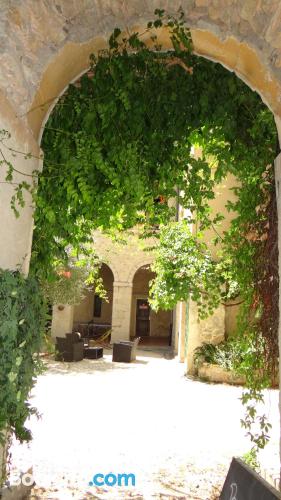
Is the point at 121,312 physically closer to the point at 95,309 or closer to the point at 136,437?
the point at 95,309

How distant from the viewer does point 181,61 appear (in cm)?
272

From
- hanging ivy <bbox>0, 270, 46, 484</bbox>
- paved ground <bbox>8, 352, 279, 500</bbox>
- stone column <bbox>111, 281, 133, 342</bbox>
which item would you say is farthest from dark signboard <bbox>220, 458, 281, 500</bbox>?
stone column <bbox>111, 281, 133, 342</bbox>

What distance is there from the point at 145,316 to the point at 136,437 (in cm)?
1541

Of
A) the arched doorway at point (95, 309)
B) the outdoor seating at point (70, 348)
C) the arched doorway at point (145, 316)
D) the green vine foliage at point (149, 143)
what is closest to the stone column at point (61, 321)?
the outdoor seating at point (70, 348)

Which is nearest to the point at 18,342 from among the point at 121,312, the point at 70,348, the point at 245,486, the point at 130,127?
the point at 245,486

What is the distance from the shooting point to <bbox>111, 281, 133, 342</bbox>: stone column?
46.2 feet

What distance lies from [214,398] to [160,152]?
5268mm

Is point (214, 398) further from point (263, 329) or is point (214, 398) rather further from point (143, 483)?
point (263, 329)

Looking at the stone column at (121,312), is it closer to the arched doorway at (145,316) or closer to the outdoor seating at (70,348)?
the outdoor seating at (70,348)

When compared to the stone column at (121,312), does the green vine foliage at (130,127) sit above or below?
above

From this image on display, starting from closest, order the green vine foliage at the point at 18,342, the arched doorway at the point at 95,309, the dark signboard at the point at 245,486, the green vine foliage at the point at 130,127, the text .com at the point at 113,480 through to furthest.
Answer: the dark signboard at the point at 245,486, the green vine foliage at the point at 18,342, the green vine foliage at the point at 130,127, the text .com at the point at 113,480, the arched doorway at the point at 95,309

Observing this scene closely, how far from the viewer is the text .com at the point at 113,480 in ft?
11.0

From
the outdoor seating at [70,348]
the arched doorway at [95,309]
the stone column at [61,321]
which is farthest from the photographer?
the arched doorway at [95,309]

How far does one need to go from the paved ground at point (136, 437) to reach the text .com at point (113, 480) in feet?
0.23
